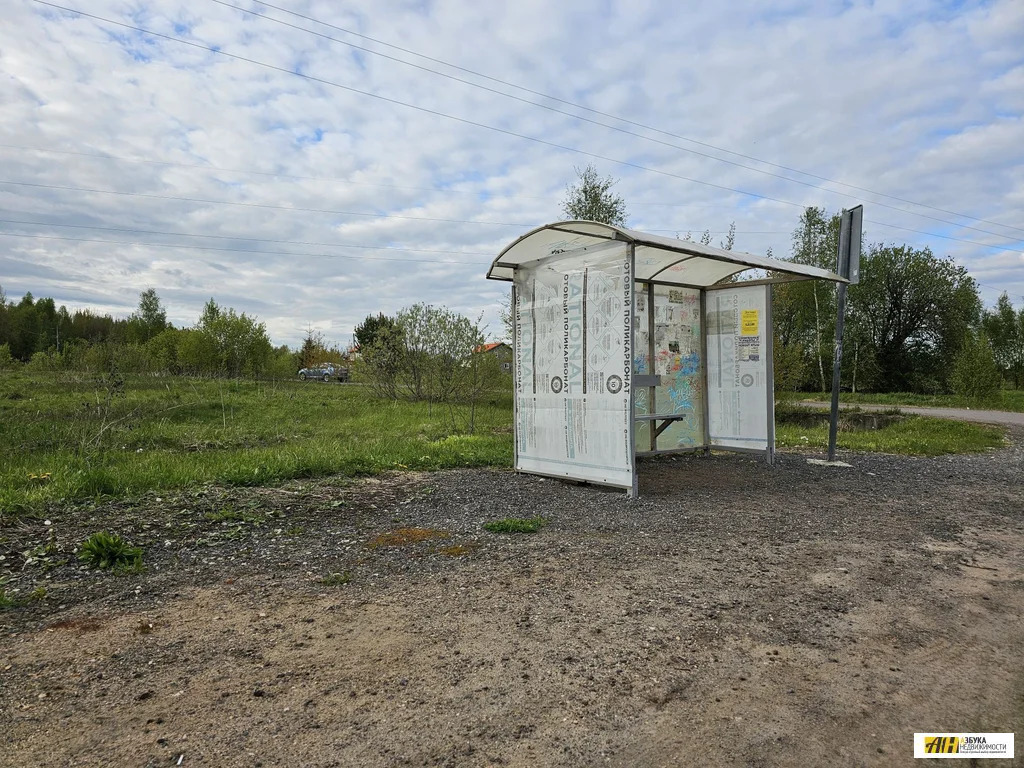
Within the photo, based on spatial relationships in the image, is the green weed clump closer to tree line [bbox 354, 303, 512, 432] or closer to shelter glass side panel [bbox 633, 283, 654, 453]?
shelter glass side panel [bbox 633, 283, 654, 453]

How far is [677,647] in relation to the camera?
10.0 feet

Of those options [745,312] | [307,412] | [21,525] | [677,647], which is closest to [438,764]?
[677,647]

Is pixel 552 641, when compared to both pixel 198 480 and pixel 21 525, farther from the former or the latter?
pixel 198 480

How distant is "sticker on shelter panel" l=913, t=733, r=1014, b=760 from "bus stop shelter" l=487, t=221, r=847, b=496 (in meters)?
4.40

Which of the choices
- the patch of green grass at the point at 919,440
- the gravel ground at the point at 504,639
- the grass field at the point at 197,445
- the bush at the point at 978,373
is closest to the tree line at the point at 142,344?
the grass field at the point at 197,445

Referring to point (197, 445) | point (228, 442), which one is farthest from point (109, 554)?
point (228, 442)

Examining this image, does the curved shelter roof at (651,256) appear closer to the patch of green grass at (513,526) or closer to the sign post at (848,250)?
the sign post at (848,250)

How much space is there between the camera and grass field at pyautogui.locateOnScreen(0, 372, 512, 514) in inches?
259

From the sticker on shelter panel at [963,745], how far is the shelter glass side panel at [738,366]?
7.41 meters

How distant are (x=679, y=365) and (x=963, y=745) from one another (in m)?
7.74

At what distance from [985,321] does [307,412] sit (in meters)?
48.9

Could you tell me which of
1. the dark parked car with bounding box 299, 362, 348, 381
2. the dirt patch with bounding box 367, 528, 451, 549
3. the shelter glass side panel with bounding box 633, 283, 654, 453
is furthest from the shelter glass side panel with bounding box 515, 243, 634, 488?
the dark parked car with bounding box 299, 362, 348, 381

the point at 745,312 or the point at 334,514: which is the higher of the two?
the point at 745,312

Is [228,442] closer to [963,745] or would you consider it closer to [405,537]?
[405,537]
